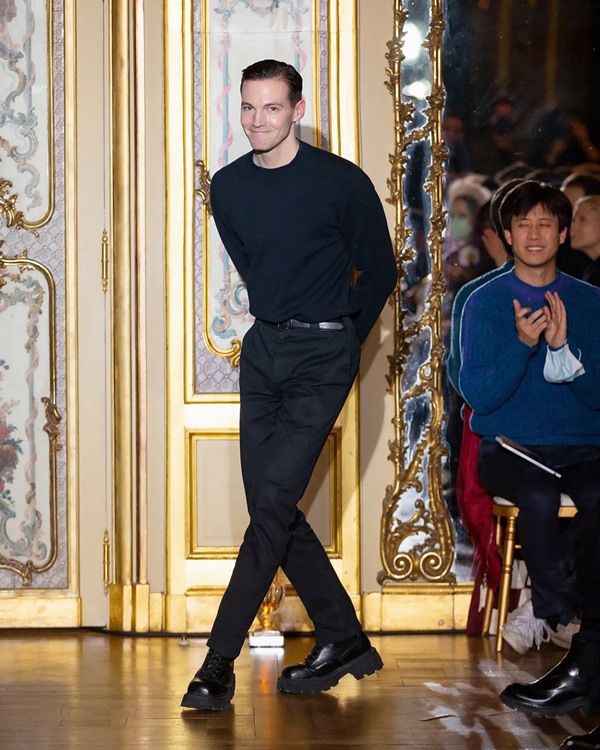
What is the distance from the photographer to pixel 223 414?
4.24 metres

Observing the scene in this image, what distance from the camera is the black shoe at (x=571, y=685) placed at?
2969 millimetres

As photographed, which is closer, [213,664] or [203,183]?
[213,664]

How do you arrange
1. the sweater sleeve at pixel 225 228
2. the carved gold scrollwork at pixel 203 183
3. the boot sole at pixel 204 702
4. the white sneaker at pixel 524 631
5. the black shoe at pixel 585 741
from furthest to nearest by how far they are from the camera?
1. the carved gold scrollwork at pixel 203 183
2. the white sneaker at pixel 524 631
3. the sweater sleeve at pixel 225 228
4. the boot sole at pixel 204 702
5. the black shoe at pixel 585 741

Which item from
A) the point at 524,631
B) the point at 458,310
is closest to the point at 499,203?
the point at 458,310

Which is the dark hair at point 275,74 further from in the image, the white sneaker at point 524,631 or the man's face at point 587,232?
the white sneaker at point 524,631

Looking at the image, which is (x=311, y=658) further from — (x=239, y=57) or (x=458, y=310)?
(x=239, y=57)

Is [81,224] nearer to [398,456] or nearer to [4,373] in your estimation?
[4,373]

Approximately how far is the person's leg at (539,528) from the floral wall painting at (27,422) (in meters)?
1.59

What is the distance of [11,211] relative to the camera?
169 inches

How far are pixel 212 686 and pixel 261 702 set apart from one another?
158 millimetres

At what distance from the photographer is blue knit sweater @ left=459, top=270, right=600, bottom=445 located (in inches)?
157

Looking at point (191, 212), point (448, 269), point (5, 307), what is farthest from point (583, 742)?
point (5, 307)

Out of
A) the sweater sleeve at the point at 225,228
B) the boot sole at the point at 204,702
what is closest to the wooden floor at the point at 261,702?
the boot sole at the point at 204,702

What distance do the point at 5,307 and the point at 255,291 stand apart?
1.32 meters
